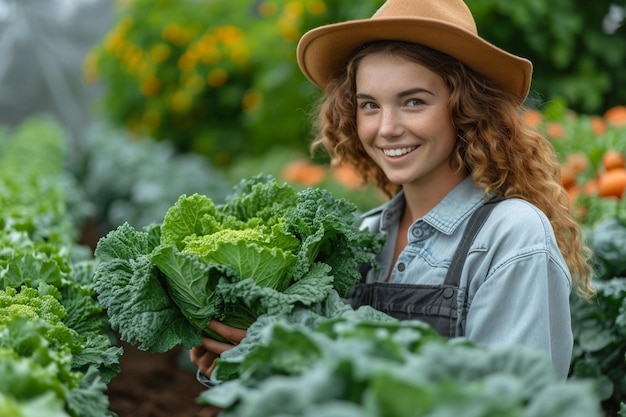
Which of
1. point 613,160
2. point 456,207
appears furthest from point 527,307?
point 613,160

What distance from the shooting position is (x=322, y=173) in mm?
6918

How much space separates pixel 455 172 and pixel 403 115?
34 centimetres

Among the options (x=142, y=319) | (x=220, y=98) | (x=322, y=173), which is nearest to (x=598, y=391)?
(x=142, y=319)

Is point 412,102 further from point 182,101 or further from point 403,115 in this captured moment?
point 182,101

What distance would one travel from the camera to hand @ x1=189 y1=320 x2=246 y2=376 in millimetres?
2295

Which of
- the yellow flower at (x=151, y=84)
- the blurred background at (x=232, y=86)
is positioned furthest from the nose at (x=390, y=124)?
the yellow flower at (x=151, y=84)

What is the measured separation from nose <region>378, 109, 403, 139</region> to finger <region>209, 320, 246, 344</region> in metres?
0.79

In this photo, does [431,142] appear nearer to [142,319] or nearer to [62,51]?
[142,319]

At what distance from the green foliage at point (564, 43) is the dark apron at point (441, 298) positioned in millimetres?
4250

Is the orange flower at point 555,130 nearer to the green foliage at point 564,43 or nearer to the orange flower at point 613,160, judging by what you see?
the orange flower at point 613,160

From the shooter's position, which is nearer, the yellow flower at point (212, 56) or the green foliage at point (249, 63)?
the green foliage at point (249, 63)

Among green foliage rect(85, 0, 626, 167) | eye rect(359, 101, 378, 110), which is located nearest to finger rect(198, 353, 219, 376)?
eye rect(359, 101, 378, 110)

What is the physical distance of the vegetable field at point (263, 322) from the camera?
1.32m

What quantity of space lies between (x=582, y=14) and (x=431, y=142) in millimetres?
4957
